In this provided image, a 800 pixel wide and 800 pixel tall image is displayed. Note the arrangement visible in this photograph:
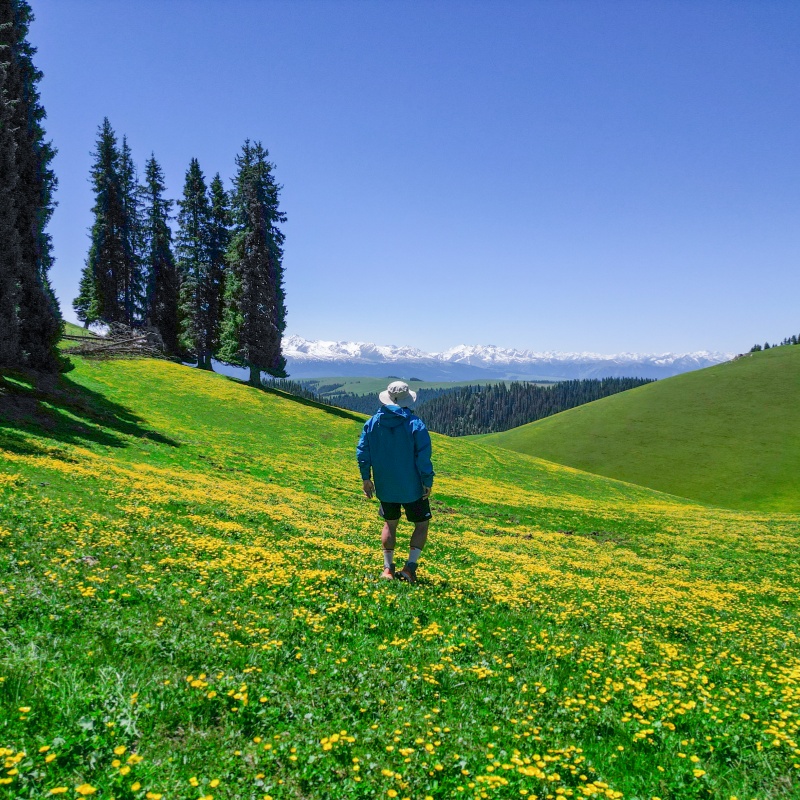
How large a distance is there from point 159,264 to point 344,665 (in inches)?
2606

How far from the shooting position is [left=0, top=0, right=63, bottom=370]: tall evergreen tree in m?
28.2

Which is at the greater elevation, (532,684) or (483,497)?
(532,684)

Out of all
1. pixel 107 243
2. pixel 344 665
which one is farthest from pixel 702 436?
pixel 344 665

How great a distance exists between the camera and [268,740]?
470cm

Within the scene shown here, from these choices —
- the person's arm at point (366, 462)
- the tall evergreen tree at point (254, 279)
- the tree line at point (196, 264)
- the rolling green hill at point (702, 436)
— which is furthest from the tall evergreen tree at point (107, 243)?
the rolling green hill at point (702, 436)

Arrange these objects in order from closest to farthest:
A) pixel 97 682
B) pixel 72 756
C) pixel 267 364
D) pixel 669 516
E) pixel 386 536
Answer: pixel 72 756, pixel 97 682, pixel 386 536, pixel 669 516, pixel 267 364

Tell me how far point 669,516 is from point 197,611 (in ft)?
127

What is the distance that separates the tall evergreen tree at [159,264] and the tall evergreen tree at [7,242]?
115 ft

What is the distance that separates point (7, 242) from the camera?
26391mm

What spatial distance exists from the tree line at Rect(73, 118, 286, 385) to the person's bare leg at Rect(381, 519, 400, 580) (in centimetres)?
4856

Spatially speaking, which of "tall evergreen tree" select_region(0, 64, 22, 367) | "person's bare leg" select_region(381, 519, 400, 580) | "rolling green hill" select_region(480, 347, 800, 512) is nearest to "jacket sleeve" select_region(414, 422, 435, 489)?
"person's bare leg" select_region(381, 519, 400, 580)

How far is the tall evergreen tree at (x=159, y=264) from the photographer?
60.8 metres

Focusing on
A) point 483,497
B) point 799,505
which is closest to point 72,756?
point 483,497

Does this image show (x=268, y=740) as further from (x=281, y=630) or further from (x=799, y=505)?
(x=799, y=505)
